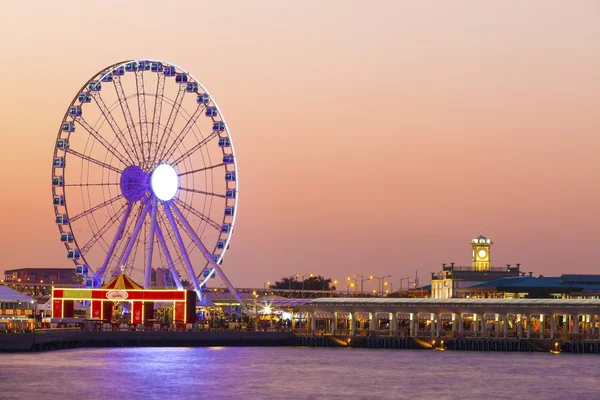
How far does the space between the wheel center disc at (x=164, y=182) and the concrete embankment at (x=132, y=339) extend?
1645 centimetres

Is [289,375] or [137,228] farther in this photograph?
[137,228]

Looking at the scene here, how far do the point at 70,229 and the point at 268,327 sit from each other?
35870 mm

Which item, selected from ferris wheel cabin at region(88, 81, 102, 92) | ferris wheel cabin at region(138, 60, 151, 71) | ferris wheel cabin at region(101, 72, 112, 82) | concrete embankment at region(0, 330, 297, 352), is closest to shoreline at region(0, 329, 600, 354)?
concrete embankment at region(0, 330, 297, 352)

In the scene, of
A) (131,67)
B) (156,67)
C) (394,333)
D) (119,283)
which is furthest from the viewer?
(394,333)

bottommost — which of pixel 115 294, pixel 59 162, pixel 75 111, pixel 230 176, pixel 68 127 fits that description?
pixel 115 294

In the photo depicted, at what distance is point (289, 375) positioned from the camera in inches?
4173

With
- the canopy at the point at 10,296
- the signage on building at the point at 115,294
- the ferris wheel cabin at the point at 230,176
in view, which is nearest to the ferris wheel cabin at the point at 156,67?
the ferris wheel cabin at the point at 230,176

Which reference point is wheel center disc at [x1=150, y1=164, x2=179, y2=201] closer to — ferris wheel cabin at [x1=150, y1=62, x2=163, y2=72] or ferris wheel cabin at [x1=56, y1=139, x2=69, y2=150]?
ferris wheel cabin at [x1=56, y1=139, x2=69, y2=150]

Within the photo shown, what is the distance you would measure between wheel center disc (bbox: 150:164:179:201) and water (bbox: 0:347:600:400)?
14350mm

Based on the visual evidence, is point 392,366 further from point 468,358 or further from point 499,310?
point 499,310

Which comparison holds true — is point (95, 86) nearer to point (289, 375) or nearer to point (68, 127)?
point (68, 127)

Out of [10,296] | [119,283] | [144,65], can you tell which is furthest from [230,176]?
[10,296]

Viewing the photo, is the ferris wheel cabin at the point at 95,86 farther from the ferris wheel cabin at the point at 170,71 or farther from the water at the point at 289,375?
the water at the point at 289,375

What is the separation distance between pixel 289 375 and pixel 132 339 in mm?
36293
